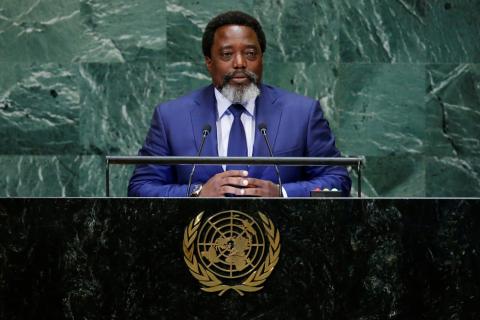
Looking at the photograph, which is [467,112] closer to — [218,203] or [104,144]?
[104,144]

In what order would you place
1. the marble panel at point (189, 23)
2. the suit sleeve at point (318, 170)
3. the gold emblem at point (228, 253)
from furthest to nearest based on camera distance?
the marble panel at point (189, 23), the suit sleeve at point (318, 170), the gold emblem at point (228, 253)

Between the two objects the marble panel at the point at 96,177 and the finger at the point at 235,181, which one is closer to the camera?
the finger at the point at 235,181

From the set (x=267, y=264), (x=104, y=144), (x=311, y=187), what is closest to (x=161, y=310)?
(x=267, y=264)

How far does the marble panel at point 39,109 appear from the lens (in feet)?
23.1

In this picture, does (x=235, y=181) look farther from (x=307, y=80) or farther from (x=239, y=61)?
(x=307, y=80)

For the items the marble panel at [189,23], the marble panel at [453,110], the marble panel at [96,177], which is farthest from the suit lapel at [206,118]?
the marble panel at [453,110]

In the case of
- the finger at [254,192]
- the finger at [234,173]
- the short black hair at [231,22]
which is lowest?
the finger at [254,192]

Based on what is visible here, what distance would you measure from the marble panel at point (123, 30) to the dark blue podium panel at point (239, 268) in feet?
11.3

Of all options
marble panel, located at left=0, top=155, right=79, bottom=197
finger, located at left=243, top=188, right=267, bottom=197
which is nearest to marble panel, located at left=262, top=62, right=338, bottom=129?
marble panel, located at left=0, top=155, right=79, bottom=197

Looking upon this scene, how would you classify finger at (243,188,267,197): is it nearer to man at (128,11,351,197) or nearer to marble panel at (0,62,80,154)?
man at (128,11,351,197)

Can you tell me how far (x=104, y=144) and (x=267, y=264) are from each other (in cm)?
353

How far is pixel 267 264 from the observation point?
12.1 ft

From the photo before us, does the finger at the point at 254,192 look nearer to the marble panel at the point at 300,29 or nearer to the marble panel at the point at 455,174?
the marble panel at the point at 300,29

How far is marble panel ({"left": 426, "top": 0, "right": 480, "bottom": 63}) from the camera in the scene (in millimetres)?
7129
